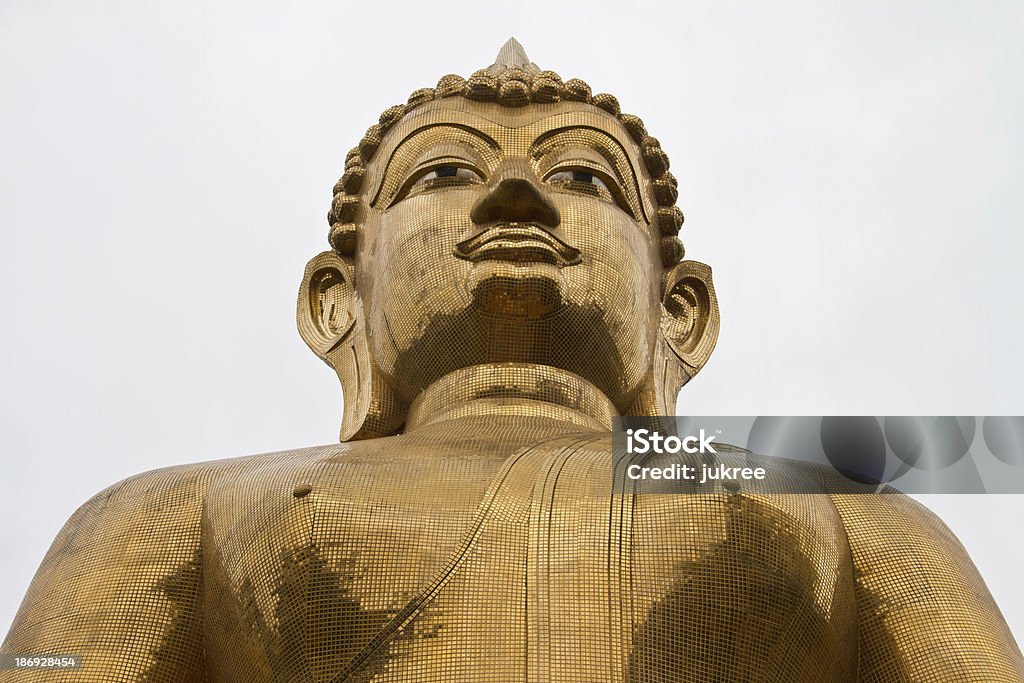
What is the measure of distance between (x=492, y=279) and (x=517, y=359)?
1.33 feet

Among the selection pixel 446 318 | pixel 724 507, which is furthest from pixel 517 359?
pixel 724 507

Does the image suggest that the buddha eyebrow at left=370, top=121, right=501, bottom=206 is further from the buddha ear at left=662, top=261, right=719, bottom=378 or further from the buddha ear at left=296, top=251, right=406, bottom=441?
the buddha ear at left=662, top=261, right=719, bottom=378

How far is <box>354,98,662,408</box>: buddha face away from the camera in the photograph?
726 cm

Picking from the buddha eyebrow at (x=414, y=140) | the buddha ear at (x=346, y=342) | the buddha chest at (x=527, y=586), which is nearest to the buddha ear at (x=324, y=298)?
the buddha ear at (x=346, y=342)

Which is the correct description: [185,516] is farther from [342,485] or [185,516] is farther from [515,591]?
[515,591]

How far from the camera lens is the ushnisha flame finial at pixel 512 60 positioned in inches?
356

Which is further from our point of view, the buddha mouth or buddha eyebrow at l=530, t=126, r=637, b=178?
buddha eyebrow at l=530, t=126, r=637, b=178

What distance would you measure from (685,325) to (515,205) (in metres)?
1.68

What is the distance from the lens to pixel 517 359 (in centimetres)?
728

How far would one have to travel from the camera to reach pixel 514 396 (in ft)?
23.5

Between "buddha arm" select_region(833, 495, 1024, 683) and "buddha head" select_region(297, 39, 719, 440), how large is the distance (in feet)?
5.73

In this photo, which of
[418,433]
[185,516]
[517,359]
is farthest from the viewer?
[517,359]

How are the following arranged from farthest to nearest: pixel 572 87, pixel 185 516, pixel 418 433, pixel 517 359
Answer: pixel 572 87
pixel 517 359
pixel 418 433
pixel 185 516

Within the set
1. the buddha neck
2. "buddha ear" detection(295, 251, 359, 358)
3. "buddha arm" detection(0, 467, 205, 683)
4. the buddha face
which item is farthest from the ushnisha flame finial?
"buddha arm" detection(0, 467, 205, 683)
